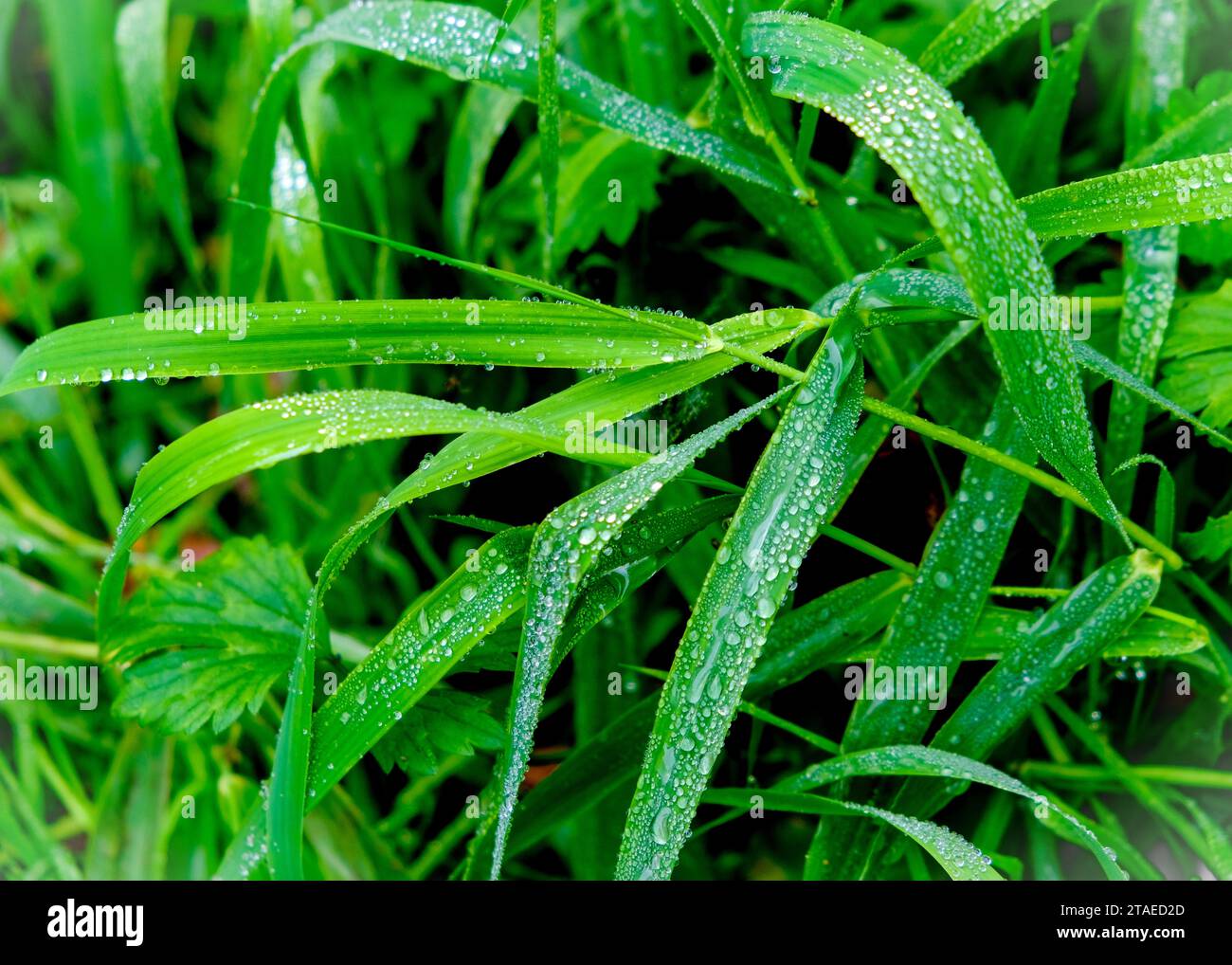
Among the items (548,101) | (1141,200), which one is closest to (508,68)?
(548,101)

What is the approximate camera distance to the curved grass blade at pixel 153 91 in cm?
100

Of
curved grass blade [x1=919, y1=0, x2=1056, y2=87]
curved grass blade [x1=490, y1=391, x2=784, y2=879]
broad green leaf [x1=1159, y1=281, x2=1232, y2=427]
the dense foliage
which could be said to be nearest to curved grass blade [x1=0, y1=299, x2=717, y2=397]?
the dense foliage

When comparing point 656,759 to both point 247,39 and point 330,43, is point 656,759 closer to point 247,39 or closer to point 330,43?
point 330,43

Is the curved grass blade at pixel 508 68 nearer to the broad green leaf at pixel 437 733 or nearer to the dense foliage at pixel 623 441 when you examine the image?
the dense foliage at pixel 623 441

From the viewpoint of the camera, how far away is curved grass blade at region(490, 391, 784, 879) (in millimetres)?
601

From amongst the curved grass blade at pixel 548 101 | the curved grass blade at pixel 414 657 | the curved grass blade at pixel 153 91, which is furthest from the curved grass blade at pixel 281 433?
the curved grass blade at pixel 153 91

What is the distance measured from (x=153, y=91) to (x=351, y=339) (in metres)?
0.56

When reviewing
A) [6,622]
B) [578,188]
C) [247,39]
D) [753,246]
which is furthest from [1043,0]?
[6,622]

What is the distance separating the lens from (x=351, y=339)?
661mm

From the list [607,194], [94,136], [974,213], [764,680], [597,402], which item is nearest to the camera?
[974,213]

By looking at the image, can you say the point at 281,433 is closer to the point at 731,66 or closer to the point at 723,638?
the point at 723,638

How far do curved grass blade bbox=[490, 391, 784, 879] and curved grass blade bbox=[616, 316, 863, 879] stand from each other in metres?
0.07

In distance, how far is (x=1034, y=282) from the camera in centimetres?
59
